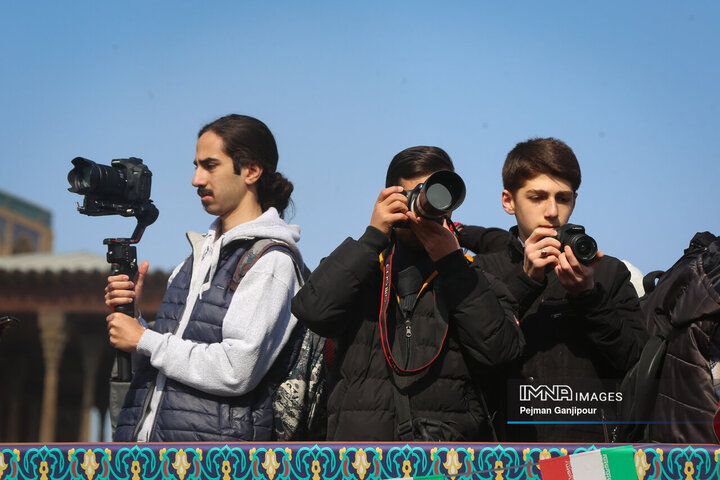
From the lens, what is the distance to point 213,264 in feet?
8.88

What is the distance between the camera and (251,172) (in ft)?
9.60

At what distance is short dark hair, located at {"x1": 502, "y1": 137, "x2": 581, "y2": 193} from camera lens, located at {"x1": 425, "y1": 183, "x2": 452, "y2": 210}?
615 millimetres

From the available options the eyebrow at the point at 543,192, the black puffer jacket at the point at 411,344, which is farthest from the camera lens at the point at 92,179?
the eyebrow at the point at 543,192

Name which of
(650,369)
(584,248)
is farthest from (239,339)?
(650,369)

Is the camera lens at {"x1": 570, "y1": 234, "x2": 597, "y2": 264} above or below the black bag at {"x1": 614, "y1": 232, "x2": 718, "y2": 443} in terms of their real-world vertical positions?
Result: above

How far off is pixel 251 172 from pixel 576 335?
1.12 metres

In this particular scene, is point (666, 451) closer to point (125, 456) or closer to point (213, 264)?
point (125, 456)

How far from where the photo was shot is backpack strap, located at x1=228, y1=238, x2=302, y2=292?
2.64 metres

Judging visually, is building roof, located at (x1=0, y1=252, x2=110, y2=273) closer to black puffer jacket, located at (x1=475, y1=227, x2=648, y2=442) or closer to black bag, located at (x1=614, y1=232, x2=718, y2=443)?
black puffer jacket, located at (x1=475, y1=227, x2=648, y2=442)

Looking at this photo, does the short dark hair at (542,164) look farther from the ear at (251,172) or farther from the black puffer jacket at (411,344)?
the ear at (251,172)

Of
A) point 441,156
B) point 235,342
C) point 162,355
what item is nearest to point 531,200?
point 441,156

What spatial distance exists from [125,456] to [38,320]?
11851 millimetres

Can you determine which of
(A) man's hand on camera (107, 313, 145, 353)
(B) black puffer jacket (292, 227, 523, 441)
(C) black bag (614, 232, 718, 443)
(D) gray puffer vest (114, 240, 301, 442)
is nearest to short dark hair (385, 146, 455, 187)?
(B) black puffer jacket (292, 227, 523, 441)

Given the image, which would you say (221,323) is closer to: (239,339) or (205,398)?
(239,339)
